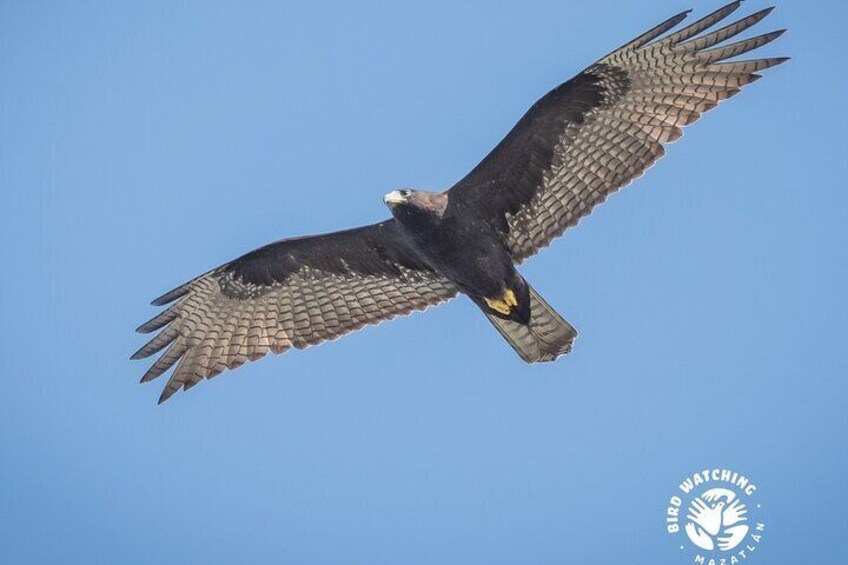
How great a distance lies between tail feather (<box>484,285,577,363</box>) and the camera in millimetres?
11531

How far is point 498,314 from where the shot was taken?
38.5 feet

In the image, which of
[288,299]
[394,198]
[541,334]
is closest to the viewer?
[394,198]

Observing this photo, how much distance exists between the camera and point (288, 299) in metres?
12.8

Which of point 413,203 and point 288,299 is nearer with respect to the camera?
point 413,203

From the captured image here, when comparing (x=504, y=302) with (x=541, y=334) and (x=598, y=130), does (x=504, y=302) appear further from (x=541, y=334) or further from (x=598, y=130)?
(x=598, y=130)

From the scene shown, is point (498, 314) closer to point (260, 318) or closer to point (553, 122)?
point (553, 122)

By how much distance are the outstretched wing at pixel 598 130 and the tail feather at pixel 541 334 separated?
589 millimetres

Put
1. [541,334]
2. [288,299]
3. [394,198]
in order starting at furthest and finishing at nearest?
[288,299] → [541,334] → [394,198]

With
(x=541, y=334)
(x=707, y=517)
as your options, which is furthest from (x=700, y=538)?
(x=541, y=334)

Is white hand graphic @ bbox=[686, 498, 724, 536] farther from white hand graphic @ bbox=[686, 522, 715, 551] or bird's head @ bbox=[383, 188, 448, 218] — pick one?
bird's head @ bbox=[383, 188, 448, 218]

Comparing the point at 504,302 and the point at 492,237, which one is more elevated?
the point at 492,237

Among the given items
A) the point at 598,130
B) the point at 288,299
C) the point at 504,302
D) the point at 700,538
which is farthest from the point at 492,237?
the point at 700,538

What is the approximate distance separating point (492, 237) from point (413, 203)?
0.97 meters

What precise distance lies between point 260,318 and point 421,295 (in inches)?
71.9
